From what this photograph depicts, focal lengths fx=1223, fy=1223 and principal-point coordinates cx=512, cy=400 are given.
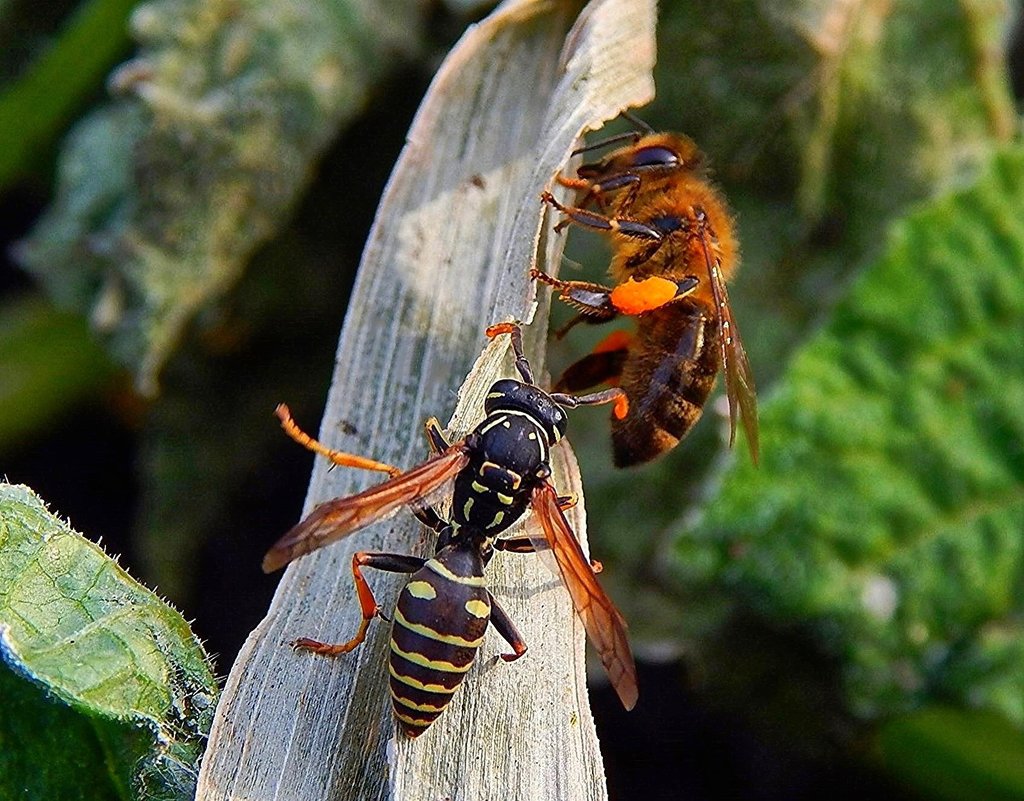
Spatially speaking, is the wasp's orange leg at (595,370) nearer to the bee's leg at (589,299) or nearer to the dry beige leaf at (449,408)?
the bee's leg at (589,299)

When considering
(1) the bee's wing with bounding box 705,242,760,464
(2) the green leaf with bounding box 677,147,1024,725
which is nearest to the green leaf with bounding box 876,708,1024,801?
(2) the green leaf with bounding box 677,147,1024,725

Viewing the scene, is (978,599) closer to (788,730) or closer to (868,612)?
(868,612)

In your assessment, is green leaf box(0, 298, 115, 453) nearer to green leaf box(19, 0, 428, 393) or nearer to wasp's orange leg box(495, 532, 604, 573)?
green leaf box(19, 0, 428, 393)

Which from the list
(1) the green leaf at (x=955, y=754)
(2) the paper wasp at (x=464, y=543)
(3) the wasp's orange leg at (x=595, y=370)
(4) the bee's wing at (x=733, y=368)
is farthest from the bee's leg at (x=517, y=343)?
(1) the green leaf at (x=955, y=754)

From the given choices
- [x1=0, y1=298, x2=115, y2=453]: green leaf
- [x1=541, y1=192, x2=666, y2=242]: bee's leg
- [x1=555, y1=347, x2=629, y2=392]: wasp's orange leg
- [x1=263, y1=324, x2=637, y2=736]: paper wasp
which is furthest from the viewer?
[x1=0, y1=298, x2=115, y2=453]: green leaf

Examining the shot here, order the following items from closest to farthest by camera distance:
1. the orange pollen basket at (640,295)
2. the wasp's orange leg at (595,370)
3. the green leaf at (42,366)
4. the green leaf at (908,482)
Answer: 1. the orange pollen basket at (640,295)
2. the wasp's orange leg at (595,370)
3. the green leaf at (908,482)
4. the green leaf at (42,366)
